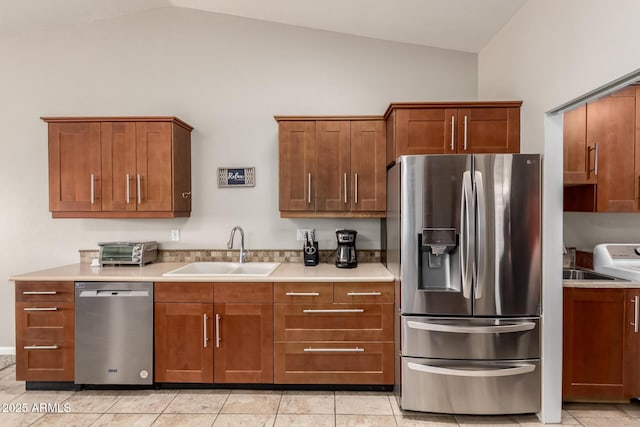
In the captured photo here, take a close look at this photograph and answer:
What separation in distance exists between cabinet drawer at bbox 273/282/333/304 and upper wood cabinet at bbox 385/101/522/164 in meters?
1.11

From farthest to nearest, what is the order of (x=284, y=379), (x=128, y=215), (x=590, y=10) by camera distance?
(x=128, y=215)
(x=284, y=379)
(x=590, y=10)

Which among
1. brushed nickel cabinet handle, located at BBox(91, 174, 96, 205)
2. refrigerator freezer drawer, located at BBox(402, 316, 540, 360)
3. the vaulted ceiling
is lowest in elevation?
refrigerator freezer drawer, located at BBox(402, 316, 540, 360)

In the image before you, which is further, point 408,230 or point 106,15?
point 106,15

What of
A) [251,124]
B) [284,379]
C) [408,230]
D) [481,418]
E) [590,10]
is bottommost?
[481,418]

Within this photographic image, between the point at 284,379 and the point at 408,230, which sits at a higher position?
the point at 408,230

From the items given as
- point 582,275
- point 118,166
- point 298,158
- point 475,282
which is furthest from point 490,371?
point 118,166

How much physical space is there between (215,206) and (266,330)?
4.20 feet

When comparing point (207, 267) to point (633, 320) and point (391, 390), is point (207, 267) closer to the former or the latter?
point (391, 390)

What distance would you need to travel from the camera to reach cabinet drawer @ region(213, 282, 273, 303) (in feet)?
8.29

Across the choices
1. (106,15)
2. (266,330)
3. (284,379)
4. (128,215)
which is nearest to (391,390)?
(284,379)

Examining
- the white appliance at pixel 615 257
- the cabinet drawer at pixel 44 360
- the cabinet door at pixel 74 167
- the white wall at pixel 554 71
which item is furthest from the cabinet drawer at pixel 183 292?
the white appliance at pixel 615 257

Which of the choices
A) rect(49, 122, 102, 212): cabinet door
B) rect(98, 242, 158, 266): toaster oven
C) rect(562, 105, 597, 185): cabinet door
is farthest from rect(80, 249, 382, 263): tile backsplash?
rect(562, 105, 597, 185): cabinet door

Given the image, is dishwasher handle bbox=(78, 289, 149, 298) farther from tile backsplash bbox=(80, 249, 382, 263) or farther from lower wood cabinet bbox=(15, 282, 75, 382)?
tile backsplash bbox=(80, 249, 382, 263)

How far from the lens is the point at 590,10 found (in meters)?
1.82
